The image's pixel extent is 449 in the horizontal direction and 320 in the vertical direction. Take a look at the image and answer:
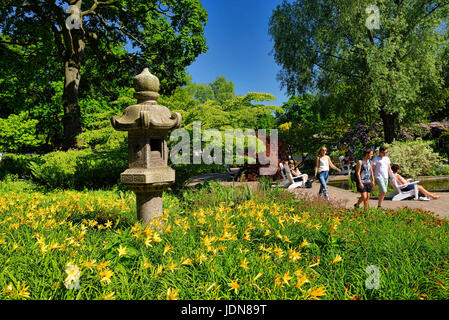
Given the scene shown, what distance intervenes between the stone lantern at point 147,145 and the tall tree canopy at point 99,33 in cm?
834

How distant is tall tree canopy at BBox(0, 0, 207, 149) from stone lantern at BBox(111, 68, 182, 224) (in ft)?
27.4

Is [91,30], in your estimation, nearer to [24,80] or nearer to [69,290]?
[24,80]

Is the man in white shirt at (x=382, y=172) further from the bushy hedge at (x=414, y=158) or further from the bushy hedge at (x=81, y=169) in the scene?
the bushy hedge at (x=81, y=169)

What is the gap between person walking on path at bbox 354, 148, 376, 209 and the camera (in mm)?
6223

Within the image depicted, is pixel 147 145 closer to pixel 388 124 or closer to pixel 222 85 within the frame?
pixel 388 124

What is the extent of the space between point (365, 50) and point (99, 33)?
41.8 feet

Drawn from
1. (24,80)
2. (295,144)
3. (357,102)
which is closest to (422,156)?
(357,102)

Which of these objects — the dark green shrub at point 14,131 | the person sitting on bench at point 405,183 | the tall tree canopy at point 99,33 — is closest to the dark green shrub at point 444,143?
the person sitting on bench at point 405,183

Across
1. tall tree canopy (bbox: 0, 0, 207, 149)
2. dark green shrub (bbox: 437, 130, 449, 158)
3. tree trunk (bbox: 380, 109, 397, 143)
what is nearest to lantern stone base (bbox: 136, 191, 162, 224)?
tall tree canopy (bbox: 0, 0, 207, 149)

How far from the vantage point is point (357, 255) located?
2873 millimetres

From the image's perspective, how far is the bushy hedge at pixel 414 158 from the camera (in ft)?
43.1

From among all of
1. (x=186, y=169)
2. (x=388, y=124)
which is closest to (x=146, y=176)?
(x=186, y=169)

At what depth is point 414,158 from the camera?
1340 centimetres

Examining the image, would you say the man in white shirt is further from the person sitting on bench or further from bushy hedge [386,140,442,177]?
bushy hedge [386,140,442,177]
